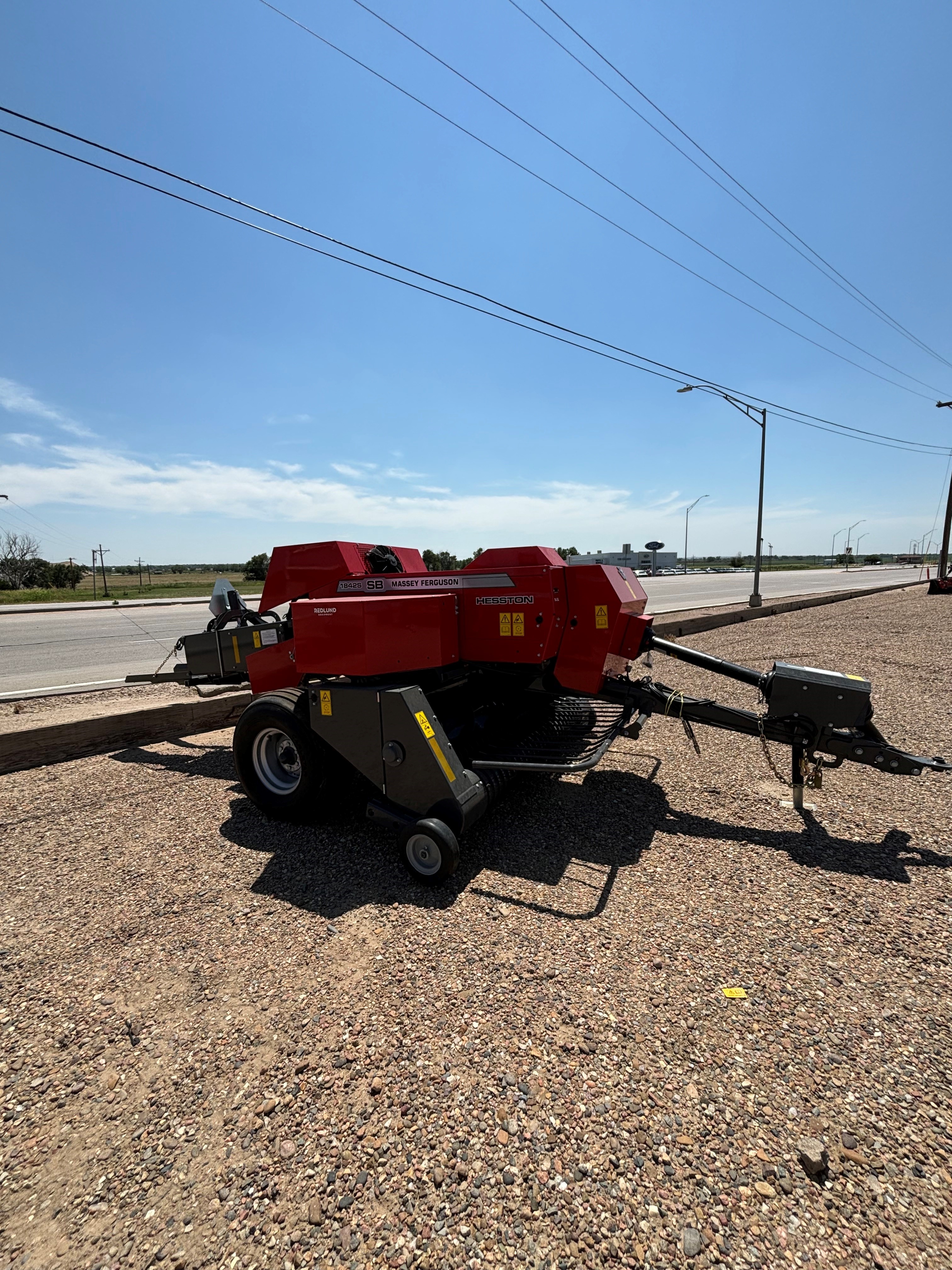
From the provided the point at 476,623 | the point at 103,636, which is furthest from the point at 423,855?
the point at 103,636

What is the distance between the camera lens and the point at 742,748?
20.0ft

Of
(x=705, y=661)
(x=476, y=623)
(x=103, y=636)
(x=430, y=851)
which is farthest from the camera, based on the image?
(x=103, y=636)

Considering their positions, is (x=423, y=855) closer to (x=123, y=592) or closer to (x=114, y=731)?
(x=114, y=731)

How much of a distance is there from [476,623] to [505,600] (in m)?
0.30

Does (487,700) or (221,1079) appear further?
(487,700)

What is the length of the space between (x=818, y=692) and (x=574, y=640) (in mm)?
1753

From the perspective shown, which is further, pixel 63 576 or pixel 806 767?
pixel 63 576

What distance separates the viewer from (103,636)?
15.6m

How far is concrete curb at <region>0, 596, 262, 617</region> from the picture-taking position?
24.1m

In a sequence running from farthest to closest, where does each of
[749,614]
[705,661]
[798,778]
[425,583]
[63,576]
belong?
[63,576] < [749,614] < [705,661] < [425,583] < [798,778]

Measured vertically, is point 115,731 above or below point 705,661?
below

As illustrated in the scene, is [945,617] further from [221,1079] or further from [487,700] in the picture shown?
[221,1079]

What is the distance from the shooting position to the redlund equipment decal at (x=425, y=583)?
4465 mm

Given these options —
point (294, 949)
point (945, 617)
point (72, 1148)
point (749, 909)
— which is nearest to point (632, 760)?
point (749, 909)
